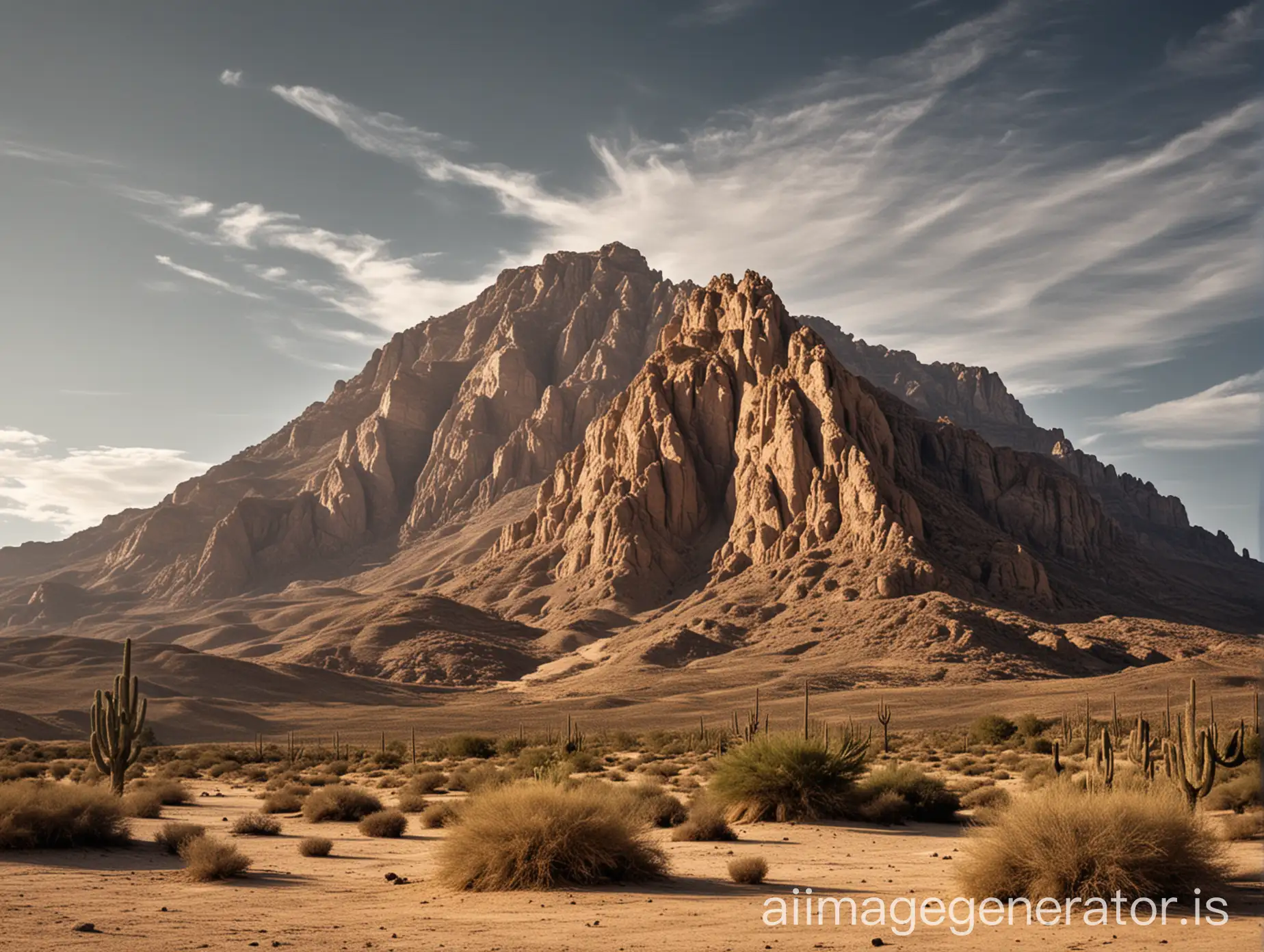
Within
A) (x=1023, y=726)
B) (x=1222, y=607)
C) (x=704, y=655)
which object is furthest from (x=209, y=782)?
(x=1222, y=607)

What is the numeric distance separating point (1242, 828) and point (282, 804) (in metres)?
21.2

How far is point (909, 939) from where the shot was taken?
40.2 ft

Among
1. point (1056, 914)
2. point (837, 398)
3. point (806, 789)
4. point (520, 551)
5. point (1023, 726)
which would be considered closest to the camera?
point (1056, 914)

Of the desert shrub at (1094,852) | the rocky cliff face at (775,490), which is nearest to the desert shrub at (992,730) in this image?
the desert shrub at (1094,852)

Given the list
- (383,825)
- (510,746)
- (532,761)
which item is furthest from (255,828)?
(510,746)

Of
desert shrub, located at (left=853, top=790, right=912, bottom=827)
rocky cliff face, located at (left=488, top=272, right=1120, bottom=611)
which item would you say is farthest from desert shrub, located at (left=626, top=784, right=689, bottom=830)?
rocky cliff face, located at (left=488, top=272, right=1120, bottom=611)

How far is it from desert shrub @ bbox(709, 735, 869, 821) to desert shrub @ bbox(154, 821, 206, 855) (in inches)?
419

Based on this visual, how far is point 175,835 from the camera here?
64.0 ft

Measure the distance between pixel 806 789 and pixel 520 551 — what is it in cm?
13508

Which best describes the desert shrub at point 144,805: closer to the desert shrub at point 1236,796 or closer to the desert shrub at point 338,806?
the desert shrub at point 338,806

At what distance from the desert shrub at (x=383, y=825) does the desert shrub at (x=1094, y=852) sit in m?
12.5

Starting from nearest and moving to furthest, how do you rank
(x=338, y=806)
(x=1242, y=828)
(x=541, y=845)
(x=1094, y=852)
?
(x=1094, y=852) → (x=541, y=845) → (x=1242, y=828) → (x=338, y=806)

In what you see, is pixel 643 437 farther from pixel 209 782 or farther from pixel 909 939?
pixel 909 939

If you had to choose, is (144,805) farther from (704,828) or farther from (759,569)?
(759,569)
